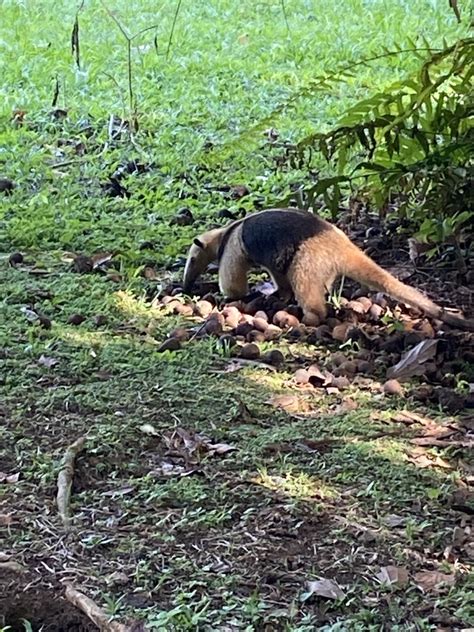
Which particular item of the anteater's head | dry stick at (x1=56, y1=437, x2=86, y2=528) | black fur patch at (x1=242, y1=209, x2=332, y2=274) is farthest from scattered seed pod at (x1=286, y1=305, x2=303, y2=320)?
dry stick at (x1=56, y1=437, x2=86, y2=528)

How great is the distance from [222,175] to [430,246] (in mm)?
2091

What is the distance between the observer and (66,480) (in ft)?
10.9

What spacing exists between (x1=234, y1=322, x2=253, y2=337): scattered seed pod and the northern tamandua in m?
0.30

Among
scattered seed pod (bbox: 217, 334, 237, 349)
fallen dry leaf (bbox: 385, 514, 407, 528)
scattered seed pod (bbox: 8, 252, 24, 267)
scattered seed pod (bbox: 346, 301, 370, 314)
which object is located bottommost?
fallen dry leaf (bbox: 385, 514, 407, 528)

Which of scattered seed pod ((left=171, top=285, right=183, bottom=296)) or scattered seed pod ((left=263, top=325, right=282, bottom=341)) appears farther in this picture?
scattered seed pod ((left=171, top=285, right=183, bottom=296))

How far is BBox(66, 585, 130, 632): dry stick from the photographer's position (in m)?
2.64

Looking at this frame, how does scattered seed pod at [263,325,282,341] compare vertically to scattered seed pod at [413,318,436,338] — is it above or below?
below

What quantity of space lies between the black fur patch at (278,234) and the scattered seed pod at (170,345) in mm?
836

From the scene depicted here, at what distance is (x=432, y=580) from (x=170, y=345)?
1.86m

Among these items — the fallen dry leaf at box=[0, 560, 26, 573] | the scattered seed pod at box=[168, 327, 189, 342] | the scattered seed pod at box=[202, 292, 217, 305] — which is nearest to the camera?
the fallen dry leaf at box=[0, 560, 26, 573]

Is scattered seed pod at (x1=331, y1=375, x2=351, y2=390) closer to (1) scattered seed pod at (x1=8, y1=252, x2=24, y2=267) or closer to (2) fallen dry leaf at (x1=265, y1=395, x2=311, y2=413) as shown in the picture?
(2) fallen dry leaf at (x1=265, y1=395, x2=311, y2=413)

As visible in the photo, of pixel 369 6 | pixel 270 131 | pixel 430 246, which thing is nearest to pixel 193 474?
pixel 430 246

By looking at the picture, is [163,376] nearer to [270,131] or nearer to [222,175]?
[222,175]

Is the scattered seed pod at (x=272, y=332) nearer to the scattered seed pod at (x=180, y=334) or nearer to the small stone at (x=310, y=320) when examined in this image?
the small stone at (x=310, y=320)
